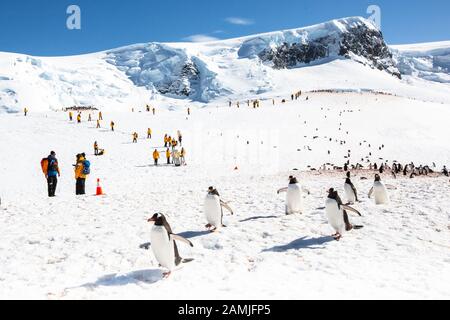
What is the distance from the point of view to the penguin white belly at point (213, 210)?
11184mm

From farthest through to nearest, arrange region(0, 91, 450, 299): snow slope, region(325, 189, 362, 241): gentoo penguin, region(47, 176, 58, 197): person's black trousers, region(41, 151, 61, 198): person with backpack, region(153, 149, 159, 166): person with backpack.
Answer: region(153, 149, 159, 166): person with backpack
region(47, 176, 58, 197): person's black trousers
region(41, 151, 61, 198): person with backpack
region(325, 189, 362, 241): gentoo penguin
region(0, 91, 450, 299): snow slope

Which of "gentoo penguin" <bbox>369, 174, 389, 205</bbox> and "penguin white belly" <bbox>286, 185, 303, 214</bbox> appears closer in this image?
"penguin white belly" <bbox>286, 185, 303, 214</bbox>

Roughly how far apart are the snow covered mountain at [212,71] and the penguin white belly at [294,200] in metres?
74.4

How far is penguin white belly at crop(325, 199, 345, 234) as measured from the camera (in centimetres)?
1056

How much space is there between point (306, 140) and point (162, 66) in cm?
10379

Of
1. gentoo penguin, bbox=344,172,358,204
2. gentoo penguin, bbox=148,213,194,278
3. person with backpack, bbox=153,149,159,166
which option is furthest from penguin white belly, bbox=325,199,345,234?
person with backpack, bbox=153,149,159,166

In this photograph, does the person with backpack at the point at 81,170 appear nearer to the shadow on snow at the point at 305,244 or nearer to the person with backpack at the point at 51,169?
the person with backpack at the point at 51,169

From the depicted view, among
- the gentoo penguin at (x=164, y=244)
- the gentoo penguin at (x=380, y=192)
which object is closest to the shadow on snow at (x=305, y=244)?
the gentoo penguin at (x=164, y=244)

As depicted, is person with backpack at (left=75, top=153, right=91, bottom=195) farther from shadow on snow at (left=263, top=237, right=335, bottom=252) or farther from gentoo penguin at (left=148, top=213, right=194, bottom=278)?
shadow on snow at (left=263, top=237, right=335, bottom=252)

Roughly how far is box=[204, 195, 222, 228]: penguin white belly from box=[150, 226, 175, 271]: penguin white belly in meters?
2.88

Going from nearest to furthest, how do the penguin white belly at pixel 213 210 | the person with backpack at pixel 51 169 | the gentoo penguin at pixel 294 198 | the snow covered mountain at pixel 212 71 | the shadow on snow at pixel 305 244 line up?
the shadow on snow at pixel 305 244 → the penguin white belly at pixel 213 210 → the gentoo penguin at pixel 294 198 → the person with backpack at pixel 51 169 → the snow covered mountain at pixel 212 71

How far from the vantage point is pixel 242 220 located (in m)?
12.4
